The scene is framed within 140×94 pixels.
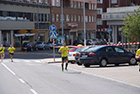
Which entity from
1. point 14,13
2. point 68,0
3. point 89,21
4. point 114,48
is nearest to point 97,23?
point 89,21

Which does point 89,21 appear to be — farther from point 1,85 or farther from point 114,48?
point 1,85

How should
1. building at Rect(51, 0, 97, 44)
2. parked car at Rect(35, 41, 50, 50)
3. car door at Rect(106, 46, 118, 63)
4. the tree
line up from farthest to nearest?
building at Rect(51, 0, 97, 44), parked car at Rect(35, 41, 50, 50), the tree, car door at Rect(106, 46, 118, 63)

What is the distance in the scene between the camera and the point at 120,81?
49.0 ft

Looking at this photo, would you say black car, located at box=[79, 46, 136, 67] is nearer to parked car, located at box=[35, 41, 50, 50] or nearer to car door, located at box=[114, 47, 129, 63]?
car door, located at box=[114, 47, 129, 63]

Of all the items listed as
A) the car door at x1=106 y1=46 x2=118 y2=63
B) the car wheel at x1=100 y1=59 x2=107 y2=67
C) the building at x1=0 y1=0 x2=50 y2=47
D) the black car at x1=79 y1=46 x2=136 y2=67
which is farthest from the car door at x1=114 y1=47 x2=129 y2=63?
the building at x1=0 y1=0 x2=50 y2=47

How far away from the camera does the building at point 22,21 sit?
60331 millimetres

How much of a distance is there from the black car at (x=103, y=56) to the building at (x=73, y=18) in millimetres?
47323

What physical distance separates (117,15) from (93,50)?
1768cm

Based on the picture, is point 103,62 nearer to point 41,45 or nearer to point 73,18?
point 41,45

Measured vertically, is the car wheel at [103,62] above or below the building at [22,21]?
below

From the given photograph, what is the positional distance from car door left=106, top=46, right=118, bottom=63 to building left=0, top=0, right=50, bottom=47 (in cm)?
3866

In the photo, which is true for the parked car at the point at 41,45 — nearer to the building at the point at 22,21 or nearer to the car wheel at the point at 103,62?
the building at the point at 22,21

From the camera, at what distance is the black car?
22938mm

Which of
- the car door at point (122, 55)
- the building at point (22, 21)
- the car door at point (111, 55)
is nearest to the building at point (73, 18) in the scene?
the building at point (22, 21)
